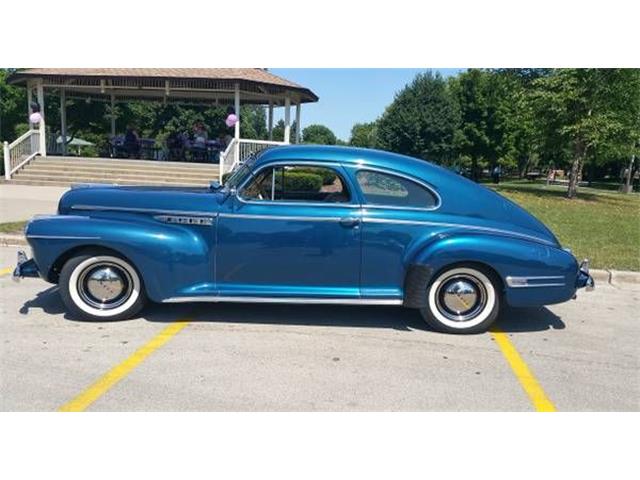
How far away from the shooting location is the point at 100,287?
477 cm

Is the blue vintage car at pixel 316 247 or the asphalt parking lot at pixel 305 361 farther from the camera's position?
the blue vintage car at pixel 316 247

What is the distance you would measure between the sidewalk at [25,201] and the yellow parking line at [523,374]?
9.10m

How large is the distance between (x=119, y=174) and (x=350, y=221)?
15.3 metres

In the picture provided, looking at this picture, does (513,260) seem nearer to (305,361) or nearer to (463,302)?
(463,302)

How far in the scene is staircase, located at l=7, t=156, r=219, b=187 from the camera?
1736 cm

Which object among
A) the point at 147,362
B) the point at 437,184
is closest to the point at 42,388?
the point at 147,362

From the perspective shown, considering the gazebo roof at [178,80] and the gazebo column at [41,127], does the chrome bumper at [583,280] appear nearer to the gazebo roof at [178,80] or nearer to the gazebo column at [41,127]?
the gazebo roof at [178,80]

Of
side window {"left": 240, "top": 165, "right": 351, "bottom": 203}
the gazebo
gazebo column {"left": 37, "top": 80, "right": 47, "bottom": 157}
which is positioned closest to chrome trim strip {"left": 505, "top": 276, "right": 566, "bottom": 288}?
side window {"left": 240, "top": 165, "right": 351, "bottom": 203}

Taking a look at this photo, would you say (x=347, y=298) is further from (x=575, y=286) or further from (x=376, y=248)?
(x=575, y=286)

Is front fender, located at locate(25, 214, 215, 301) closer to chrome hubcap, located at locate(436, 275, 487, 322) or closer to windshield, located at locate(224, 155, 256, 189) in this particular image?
windshield, located at locate(224, 155, 256, 189)

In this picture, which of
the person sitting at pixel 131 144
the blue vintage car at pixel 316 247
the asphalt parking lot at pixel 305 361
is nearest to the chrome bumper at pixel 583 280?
the blue vintage car at pixel 316 247

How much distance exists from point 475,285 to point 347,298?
48.6 inches

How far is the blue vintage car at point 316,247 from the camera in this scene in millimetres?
4602

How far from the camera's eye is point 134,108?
41.2 m
